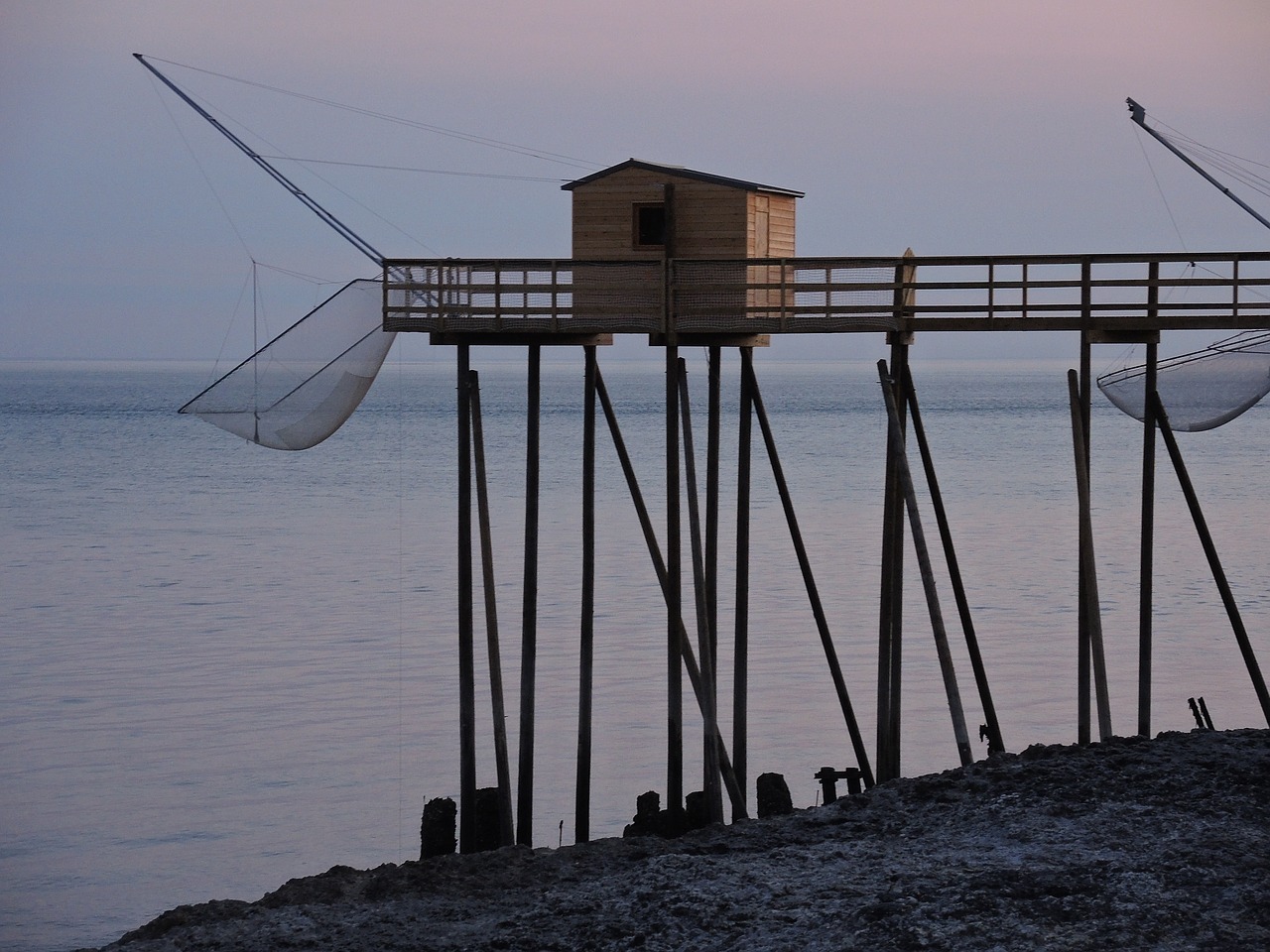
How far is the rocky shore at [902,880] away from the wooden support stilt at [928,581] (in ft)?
1.45

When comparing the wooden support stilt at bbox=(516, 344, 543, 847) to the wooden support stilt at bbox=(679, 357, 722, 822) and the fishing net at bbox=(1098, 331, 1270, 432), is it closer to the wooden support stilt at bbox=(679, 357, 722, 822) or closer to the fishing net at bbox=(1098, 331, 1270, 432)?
the wooden support stilt at bbox=(679, 357, 722, 822)

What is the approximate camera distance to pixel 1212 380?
18.7 meters

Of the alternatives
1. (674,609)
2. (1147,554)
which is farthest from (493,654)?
(1147,554)

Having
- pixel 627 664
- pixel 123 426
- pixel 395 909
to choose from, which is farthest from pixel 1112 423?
pixel 395 909

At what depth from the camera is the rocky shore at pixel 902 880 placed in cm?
1132

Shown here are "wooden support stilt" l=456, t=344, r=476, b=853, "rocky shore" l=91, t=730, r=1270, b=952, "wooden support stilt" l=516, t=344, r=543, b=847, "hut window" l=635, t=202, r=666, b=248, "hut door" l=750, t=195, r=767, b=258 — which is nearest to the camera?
"rocky shore" l=91, t=730, r=1270, b=952

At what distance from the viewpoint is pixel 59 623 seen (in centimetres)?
3334

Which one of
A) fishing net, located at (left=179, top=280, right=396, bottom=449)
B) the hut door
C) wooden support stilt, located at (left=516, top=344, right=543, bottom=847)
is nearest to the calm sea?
wooden support stilt, located at (left=516, top=344, right=543, bottom=847)

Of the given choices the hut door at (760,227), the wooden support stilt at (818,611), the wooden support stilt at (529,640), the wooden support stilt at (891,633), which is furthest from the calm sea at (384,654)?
the hut door at (760,227)

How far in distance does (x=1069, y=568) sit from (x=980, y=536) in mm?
6663

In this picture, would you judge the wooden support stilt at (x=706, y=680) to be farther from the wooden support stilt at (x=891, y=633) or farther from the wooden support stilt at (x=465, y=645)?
the wooden support stilt at (x=465, y=645)

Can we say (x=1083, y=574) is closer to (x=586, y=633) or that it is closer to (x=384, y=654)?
(x=586, y=633)

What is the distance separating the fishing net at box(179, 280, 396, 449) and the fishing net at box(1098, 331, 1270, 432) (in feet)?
28.7

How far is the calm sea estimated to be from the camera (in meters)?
20.1
